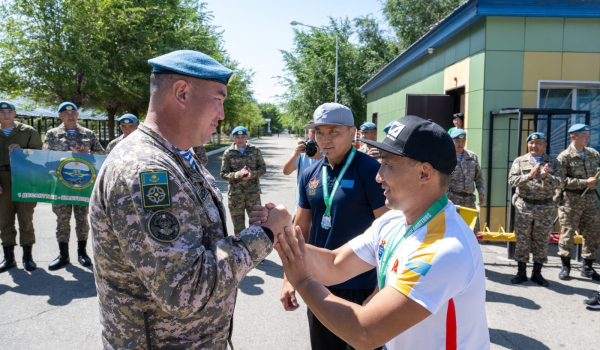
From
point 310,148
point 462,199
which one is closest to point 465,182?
point 462,199

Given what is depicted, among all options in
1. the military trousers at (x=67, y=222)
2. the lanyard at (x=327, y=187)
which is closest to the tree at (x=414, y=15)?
the military trousers at (x=67, y=222)

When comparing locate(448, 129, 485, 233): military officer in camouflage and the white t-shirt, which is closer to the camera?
the white t-shirt

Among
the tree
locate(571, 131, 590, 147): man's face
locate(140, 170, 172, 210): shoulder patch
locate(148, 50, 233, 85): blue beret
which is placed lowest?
locate(140, 170, 172, 210): shoulder patch

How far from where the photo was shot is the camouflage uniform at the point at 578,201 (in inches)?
249

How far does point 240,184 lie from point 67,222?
2684mm

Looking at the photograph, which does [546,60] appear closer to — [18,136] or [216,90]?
[216,90]

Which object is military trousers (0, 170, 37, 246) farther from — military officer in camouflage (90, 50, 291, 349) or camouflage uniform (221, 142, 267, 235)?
military officer in camouflage (90, 50, 291, 349)

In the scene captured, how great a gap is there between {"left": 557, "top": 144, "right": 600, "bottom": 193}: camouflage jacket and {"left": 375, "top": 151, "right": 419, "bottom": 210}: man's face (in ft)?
18.7

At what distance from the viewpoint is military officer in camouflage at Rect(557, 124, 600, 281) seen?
20.6 ft

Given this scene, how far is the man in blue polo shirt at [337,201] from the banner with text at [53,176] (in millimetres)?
4330

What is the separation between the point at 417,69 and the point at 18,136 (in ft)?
35.4

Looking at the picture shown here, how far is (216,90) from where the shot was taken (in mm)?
1763

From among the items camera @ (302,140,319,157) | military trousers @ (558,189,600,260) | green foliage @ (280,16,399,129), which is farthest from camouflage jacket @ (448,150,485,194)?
green foliage @ (280,16,399,129)

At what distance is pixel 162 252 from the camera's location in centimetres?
141
